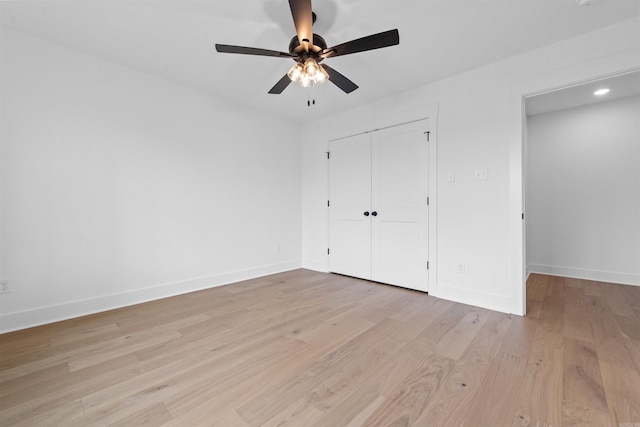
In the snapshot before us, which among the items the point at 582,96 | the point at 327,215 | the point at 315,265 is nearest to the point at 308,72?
the point at 327,215

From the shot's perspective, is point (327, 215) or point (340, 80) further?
point (327, 215)

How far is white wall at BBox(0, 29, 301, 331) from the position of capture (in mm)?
2217

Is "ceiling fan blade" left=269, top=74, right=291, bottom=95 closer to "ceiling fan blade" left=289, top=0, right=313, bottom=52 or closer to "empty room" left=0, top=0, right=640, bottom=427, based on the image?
"empty room" left=0, top=0, right=640, bottom=427

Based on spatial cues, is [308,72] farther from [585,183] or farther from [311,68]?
[585,183]

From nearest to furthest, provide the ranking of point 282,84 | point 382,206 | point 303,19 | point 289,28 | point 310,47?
point 303,19 → point 310,47 → point 289,28 → point 282,84 → point 382,206

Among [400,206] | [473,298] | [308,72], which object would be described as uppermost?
[308,72]

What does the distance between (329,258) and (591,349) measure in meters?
2.94

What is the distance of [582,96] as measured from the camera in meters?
3.29

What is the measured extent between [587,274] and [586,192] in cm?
115

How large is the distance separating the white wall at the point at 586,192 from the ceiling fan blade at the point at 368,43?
3710 millimetres

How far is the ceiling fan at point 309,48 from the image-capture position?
1592 mm

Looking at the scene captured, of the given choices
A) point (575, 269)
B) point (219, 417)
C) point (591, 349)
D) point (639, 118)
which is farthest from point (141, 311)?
point (639, 118)

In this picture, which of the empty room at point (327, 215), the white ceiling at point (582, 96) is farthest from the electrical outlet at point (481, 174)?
the white ceiling at point (582, 96)

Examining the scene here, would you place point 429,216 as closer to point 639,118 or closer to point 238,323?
point 238,323
